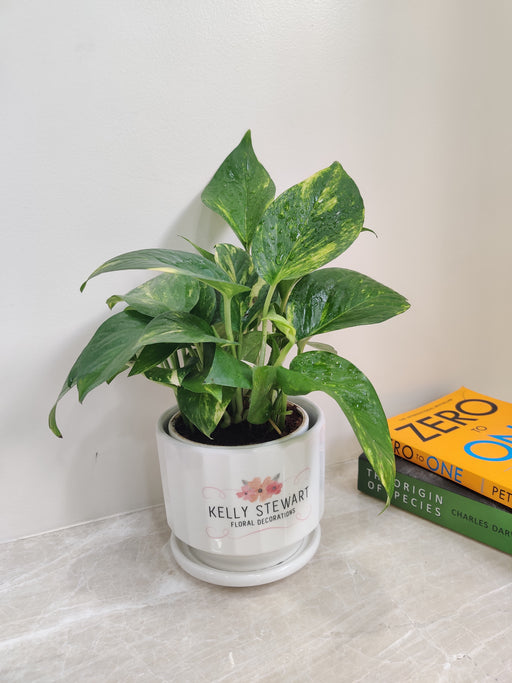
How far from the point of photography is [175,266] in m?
0.50

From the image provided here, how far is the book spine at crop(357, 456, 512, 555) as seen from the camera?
2.14 feet

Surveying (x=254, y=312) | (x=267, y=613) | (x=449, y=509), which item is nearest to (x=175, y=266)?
(x=254, y=312)

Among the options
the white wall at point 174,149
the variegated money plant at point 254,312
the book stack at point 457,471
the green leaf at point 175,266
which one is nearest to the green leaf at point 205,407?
the variegated money plant at point 254,312

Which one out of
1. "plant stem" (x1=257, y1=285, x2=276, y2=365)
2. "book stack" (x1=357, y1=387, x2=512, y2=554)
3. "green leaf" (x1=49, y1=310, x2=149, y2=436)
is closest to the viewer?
"green leaf" (x1=49, y1=310, x2=149, y2=436)

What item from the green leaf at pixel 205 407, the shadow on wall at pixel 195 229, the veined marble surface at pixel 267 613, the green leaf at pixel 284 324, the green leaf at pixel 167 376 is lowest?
the veined marble surface at pixel 267 613

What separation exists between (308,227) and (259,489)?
0.27m

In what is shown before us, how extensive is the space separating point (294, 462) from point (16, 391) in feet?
1.20

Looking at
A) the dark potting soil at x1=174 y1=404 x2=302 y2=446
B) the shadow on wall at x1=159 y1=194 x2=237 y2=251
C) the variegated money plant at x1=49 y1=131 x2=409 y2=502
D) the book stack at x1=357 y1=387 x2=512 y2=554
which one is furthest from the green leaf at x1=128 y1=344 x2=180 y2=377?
the book stack at x1=357 y1=387 x2=512 y2=554

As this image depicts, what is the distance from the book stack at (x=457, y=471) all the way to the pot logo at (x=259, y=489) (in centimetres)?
25

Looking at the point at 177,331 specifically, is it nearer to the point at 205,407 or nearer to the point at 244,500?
the point at 205,407

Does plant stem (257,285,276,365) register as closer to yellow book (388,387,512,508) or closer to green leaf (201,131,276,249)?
green leaf (201,131,276,249)

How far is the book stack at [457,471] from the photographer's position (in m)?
0.66

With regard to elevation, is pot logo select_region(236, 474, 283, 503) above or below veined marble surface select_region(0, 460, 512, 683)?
above

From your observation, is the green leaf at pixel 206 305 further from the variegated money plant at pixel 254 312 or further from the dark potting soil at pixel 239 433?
the dark potting soil at pixel 239 433
